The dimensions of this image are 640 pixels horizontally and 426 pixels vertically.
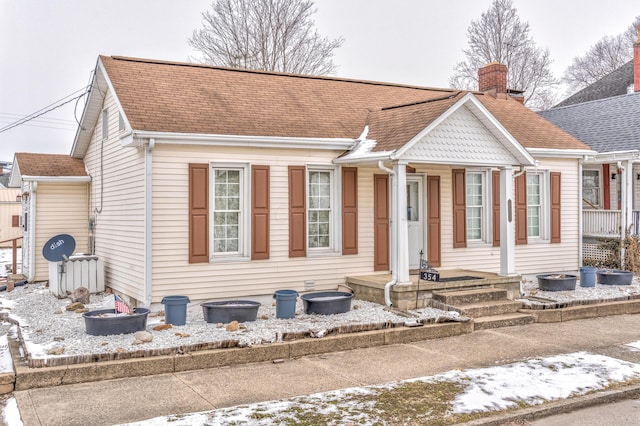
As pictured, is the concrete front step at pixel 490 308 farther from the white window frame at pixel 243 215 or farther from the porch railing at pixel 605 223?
the porch railing at pixel 605 223

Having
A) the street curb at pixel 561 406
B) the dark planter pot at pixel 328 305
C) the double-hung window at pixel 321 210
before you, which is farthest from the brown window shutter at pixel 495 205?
the street curb at pixel 561 406

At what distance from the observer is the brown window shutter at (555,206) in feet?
44.3

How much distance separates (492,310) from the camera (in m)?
10.0

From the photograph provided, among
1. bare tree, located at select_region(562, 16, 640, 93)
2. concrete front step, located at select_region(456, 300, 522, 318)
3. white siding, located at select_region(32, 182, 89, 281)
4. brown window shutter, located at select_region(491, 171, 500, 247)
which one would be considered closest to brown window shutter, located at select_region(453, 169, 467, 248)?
brown window shutter, located at select_region(491, 171, 500, 247)

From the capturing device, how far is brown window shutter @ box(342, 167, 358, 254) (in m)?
11.2

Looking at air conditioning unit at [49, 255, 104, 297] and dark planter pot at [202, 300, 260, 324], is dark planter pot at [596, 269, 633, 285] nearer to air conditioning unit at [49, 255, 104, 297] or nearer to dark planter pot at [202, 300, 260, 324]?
dark planter pot at [202, 300, 260, 324]

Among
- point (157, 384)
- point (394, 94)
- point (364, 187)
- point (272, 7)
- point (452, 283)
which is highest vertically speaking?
point (272, 7)

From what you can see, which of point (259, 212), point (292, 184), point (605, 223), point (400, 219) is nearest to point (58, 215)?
point (259, 212)

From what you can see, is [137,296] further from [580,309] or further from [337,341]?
[580,309]

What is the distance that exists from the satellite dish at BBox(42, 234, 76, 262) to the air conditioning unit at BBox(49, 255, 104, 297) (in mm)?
129

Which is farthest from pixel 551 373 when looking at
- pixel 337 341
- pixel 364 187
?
pixel 364 187

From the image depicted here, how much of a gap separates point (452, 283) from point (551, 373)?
3698 mm

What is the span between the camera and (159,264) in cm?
970

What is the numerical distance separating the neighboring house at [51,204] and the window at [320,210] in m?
5.91
